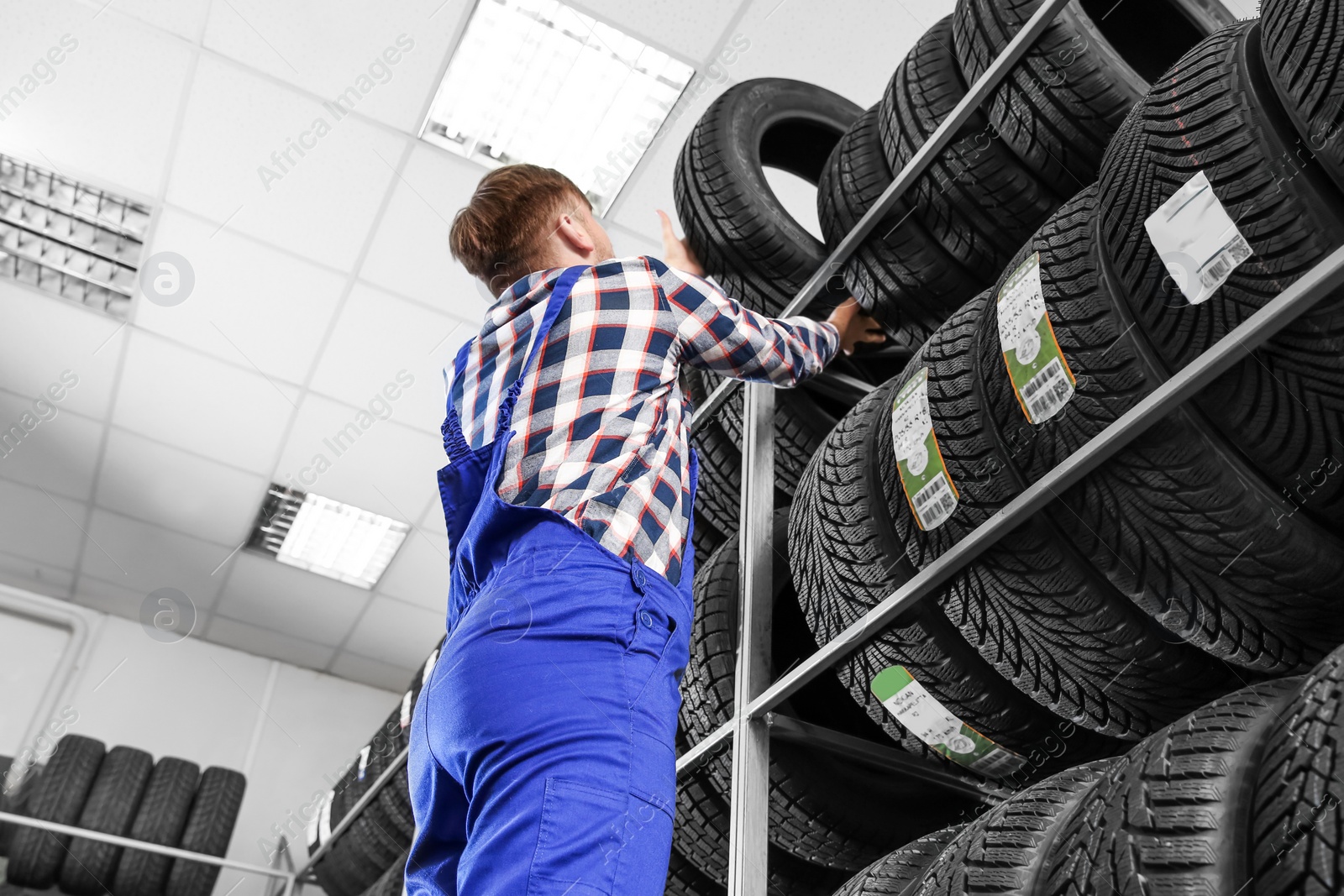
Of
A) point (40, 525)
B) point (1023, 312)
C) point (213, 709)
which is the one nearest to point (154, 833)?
point (213, 709)

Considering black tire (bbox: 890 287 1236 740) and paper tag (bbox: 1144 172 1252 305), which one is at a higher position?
paper tag (bbox: 1144 172 1252 305)

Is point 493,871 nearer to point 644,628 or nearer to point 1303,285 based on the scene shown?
point 644,628

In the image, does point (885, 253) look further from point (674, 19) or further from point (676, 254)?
point (674, 19)

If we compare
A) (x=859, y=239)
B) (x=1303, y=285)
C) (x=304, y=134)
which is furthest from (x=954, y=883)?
(x=304, y=134)

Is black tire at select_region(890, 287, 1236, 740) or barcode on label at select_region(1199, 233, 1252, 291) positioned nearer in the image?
barcode on label at select_region(1199, 233, 1252, 291)

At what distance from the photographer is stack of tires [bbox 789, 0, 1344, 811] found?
886 millimetres

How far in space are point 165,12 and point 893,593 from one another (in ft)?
9.19

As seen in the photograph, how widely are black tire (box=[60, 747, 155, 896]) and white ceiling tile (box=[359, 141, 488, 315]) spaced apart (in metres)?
2.50

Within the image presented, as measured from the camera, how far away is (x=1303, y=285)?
32.2 inches

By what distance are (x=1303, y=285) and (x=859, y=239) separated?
0.86 m

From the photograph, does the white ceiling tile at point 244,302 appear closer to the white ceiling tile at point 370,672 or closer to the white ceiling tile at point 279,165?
the white ceiling tile at point 279,165

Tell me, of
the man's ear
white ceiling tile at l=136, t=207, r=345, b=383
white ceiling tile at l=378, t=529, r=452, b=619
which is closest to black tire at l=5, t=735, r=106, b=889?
white ceiling tile at l=378, t=529, r=452, b=619

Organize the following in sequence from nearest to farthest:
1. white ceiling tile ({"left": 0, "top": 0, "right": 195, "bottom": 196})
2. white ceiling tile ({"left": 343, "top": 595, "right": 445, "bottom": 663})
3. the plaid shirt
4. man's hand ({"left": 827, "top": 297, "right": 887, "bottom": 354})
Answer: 1. the plaid shirt
2. man's hand ({"left": 827, "top": 297, "right": 887, "bottom": 354})
3. white ceiling tile ({"left": 0, "top": 0, "right": 195, "bottom": 196})
4. white ceiling tile ({"left": 343, "top": 595, "right": 445, "bottom": 663})

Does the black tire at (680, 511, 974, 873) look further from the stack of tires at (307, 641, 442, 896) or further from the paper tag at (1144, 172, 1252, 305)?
the stack of tires at (307, 641, 442, 896)
